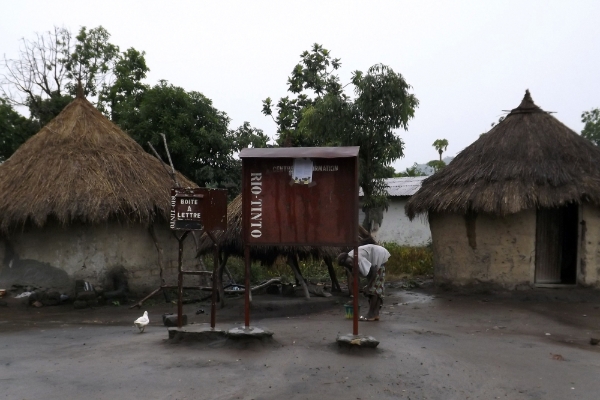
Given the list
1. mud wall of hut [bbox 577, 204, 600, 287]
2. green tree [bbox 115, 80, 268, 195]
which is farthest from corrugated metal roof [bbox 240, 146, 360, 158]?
green tree [bbox 115, 80, 268, 195]

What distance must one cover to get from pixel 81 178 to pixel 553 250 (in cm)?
994

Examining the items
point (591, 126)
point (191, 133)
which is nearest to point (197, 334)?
point (191, 133)

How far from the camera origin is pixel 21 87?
24.9 metres

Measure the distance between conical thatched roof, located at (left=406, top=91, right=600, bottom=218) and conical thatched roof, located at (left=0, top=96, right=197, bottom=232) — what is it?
18.7ft

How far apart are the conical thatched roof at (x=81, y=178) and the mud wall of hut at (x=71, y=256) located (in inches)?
15.7

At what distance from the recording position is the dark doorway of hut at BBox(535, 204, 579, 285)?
1371cm

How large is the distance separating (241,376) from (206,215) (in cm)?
247

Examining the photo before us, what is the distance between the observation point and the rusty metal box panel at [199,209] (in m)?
8.34

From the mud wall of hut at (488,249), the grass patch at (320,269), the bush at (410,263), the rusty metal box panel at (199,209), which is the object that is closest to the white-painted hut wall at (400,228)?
the bush at (410,263)

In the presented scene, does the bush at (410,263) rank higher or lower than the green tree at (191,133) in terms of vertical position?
lower

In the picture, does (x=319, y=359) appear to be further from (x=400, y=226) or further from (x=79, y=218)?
(x=400, y=226)

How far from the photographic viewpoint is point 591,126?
38969mm

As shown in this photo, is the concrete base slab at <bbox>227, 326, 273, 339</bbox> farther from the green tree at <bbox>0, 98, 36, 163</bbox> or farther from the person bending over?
the green tree at <bbox>0, 98, 36, 163</bbox>

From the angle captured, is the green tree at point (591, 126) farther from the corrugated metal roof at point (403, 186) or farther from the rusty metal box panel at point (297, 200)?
the rusty metal box panel at point (297, 200)
